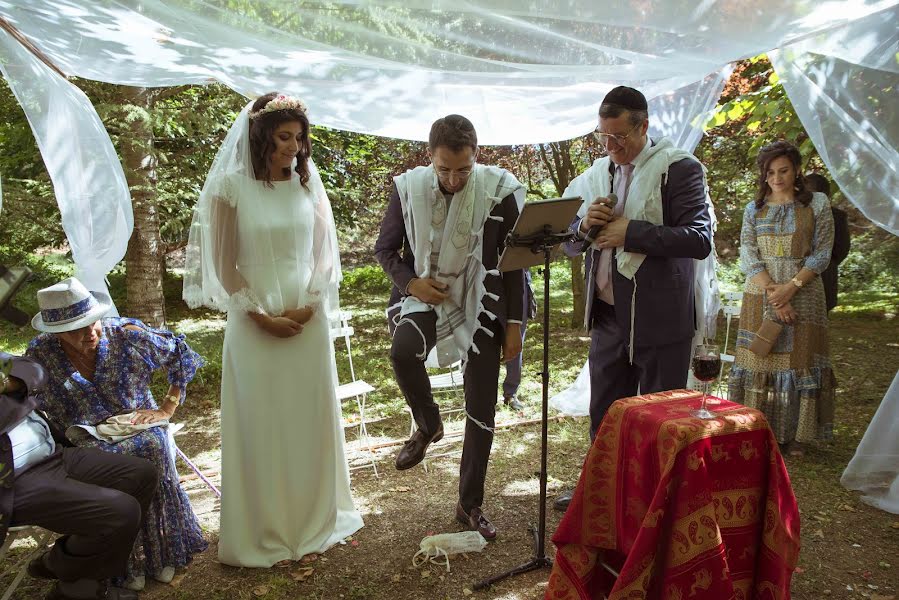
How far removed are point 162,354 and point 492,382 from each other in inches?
63.4

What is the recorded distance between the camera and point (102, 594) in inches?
116

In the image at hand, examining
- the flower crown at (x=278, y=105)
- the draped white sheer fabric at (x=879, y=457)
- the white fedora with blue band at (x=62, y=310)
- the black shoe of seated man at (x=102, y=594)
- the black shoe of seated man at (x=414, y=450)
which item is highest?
the flower crown at (x=278, y=105)

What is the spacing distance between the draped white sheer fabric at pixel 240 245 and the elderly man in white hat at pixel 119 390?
0.33 m

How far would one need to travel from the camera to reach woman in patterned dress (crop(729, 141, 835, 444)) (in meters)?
4.36

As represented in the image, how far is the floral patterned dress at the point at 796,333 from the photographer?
4383 mm

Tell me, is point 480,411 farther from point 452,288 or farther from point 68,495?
point 68,495

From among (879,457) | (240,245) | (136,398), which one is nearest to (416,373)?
(240,245)

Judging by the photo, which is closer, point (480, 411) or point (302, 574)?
point (302, 574)

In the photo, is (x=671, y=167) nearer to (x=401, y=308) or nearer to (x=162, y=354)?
(x=401, y=308)

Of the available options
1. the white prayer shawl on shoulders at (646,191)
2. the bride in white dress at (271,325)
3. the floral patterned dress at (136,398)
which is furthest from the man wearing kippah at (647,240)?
the floral patterned dress at (136,398)

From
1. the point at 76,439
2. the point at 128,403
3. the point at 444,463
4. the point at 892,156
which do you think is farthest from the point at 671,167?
the point at 76,439

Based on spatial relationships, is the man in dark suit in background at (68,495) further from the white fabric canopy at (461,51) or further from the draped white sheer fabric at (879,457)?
the draped white sheer fabric at (879,457)

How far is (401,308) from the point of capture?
3.36 metres

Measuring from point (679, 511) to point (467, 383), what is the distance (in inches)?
54.2
